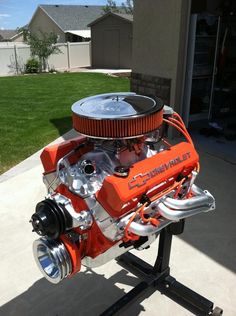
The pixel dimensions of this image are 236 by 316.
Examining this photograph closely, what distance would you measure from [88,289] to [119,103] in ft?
4.99

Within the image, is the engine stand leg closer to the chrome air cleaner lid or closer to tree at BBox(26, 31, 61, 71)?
the chrome air cleaner lid

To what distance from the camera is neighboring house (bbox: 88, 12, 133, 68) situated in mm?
19053

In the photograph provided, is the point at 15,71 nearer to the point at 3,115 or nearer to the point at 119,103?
the point at 3,115

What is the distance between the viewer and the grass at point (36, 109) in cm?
605

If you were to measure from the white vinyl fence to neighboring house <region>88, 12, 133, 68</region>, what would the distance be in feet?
2.62

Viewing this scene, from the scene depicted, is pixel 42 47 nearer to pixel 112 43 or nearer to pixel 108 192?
pixel 112 43

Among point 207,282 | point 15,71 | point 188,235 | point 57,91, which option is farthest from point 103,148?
point 15,71

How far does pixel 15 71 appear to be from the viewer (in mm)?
19172

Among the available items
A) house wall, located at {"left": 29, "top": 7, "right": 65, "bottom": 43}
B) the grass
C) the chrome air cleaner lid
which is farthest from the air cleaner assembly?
house wall, located at {"left": 29, "top": 7, "right": 65, "bottom": 43}

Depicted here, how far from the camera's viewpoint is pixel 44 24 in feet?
96.8

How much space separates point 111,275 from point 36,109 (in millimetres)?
7036

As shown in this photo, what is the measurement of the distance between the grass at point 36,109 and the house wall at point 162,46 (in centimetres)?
211

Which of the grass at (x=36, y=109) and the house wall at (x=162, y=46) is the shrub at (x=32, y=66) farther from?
the house wall at (x=162, y=46)

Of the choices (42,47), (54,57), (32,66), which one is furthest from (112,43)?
(32,66)
